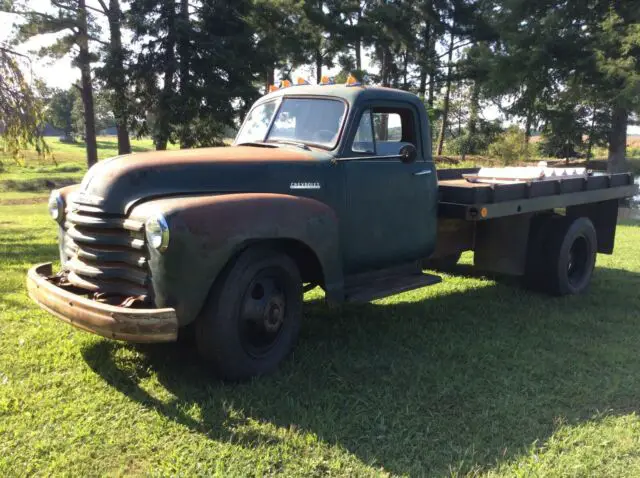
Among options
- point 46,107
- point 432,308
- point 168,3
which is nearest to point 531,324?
point 432,308

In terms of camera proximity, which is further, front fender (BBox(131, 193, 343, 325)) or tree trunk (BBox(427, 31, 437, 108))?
tree trunk (BBox(427, 31, 437, 108))

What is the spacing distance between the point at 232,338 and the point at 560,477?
2.02 m

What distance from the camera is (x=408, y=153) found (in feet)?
15.8

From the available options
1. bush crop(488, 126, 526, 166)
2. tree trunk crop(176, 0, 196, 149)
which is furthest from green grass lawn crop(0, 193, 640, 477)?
bush crop(488, 126, 526, 166)

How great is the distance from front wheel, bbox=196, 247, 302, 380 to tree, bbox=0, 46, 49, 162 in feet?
24.5

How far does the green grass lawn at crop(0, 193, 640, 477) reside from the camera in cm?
304

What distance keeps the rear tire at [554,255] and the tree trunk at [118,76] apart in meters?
16.0

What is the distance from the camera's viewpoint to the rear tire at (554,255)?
6.28m

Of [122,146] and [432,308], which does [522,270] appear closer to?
[432,308]

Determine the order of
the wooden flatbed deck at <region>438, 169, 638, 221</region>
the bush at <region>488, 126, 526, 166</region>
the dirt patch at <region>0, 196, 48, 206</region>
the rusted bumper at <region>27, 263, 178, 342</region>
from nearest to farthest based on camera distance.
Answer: the rusted bumper at <region>27, 263, 178, 342</region>, the wooden flatbed deck at <region>438, 169, 638, 221</region>, the dirt patch at <region>0, 196, 48, 206</region>, the bush at <region>488, 126, 526, 166</region>

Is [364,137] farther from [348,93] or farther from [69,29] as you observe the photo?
[69,29]

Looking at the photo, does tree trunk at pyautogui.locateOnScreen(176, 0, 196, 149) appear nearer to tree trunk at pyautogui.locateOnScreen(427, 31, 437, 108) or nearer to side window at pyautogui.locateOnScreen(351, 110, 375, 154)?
tree trunk at pyautogui.locateOnScreen(427, 31, 437, 108)

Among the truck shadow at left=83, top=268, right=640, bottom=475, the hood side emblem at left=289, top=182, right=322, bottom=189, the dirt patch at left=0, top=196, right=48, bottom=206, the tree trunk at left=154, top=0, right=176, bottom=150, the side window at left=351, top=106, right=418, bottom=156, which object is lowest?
the dirt patch at left=0, top=196, right=48, bottom=206

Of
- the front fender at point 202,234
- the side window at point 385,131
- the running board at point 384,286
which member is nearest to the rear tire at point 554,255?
the running board at point 384,286
